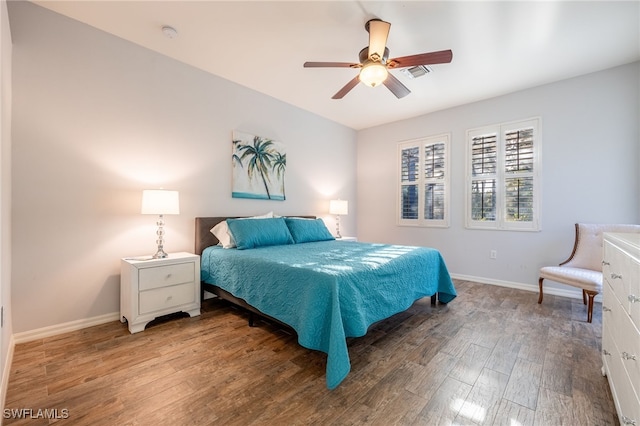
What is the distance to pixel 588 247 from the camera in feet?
10.1

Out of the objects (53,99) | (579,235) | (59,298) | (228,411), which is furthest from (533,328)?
(53,99)

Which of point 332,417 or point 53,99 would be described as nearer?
point 332,417

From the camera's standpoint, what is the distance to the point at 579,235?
3.16 metres

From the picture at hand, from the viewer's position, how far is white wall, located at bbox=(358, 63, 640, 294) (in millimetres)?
3064

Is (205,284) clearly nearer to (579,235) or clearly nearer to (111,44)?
(111,44)

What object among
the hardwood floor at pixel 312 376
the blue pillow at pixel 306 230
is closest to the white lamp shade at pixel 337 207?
the blue pillow at pixel 306 230

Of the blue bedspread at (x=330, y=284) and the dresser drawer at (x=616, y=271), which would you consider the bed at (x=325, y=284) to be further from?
the dresser drawer at (x=616, y=271)

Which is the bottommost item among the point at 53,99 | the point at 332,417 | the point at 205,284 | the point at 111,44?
the point at 332,417

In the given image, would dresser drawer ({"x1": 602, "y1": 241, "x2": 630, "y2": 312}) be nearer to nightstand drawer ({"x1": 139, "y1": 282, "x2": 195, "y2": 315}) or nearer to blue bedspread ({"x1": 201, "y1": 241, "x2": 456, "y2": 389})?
blue bedspread ({"x1": 201, "y1": 241, "x2": 456, "y2": 389})

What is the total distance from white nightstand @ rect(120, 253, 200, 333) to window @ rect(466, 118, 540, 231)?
12.8 ft

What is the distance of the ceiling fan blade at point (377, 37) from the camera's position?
7.17ft

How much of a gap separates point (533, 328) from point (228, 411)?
2655 millimetres

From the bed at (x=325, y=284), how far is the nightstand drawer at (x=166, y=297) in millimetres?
249

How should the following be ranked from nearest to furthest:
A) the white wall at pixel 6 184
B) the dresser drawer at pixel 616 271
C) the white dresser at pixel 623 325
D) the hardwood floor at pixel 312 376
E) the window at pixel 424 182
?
the white dresser at pixel 623 325
the dresser drawer at pixel 616 271
the hardwood floor at pixel 312 376
the white wall at pixel 6 184
the window at pixel 424 182
